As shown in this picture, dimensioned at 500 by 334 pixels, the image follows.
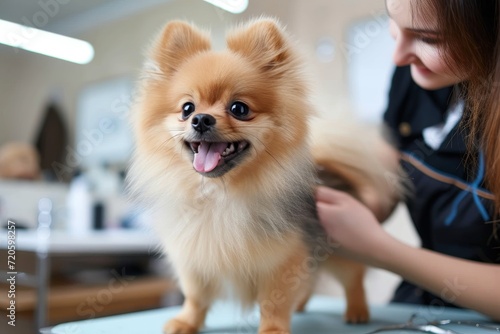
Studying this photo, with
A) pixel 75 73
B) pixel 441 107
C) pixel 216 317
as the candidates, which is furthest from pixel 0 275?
pixel 75 73

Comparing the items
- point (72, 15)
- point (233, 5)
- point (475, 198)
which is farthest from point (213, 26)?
point (475, 198)

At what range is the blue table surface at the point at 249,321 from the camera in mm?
725

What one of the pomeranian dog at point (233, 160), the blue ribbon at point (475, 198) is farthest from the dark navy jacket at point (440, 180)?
the pomeranian dog at point (233, 160)

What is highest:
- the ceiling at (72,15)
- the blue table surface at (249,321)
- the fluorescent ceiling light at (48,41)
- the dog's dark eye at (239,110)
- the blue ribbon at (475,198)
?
the ceiling at (72,15)

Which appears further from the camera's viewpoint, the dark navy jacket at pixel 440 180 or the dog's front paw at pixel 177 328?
the dark navy jacket at pixel 440 180

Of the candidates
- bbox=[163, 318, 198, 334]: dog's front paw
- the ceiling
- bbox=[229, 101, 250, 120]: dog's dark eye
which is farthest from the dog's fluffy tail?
the ceiling

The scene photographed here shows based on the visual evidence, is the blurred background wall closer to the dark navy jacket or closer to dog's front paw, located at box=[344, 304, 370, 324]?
the dark navy jacket

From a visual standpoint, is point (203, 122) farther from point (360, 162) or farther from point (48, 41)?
point (48, 41)

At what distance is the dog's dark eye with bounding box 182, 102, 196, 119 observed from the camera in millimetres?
580

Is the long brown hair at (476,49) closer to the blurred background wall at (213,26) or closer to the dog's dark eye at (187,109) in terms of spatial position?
the blurred background wall at (213,26)

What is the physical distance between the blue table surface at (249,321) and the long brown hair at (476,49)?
365 millimetres

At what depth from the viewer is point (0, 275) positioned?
25.6 inches

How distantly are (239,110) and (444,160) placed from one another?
0.57 m

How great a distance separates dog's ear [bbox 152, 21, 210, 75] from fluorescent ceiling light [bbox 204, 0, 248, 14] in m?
0.09
